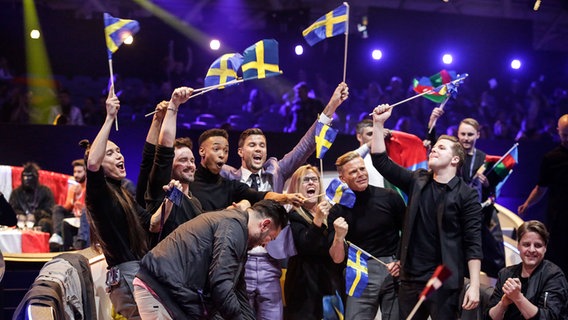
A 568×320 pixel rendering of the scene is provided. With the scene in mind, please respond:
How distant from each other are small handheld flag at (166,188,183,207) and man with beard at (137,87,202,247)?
4.5 inches

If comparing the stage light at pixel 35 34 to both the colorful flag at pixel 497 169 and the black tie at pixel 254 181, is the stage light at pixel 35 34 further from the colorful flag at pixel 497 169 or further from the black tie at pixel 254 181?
the colorful flag at pixel 497 169

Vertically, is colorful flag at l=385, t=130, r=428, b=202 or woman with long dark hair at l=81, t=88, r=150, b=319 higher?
colorful flag at l=385, t=130, r=428, b=202

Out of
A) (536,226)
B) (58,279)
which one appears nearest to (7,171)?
(58,279)

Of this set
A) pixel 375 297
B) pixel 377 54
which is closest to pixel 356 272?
pixel 375 297

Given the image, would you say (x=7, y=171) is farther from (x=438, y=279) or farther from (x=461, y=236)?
(x=438, y=279)

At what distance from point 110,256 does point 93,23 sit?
8300 millimetres

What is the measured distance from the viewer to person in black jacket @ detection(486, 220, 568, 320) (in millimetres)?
5480

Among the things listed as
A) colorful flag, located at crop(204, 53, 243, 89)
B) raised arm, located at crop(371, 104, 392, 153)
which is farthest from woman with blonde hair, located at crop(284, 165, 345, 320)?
colorful flag, located at crop(204, 53, 243, 89)

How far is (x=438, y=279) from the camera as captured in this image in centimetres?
386

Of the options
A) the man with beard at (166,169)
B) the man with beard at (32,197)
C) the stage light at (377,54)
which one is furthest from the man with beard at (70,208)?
the stage light at (377,54)

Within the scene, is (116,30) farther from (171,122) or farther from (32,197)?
(32,197)

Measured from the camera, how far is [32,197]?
1016 centimetres

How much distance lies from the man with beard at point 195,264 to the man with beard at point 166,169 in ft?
2.28

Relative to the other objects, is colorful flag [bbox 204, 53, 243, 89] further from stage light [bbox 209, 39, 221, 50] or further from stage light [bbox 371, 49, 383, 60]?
stage light [bbox 371, 49, 383, 60]
